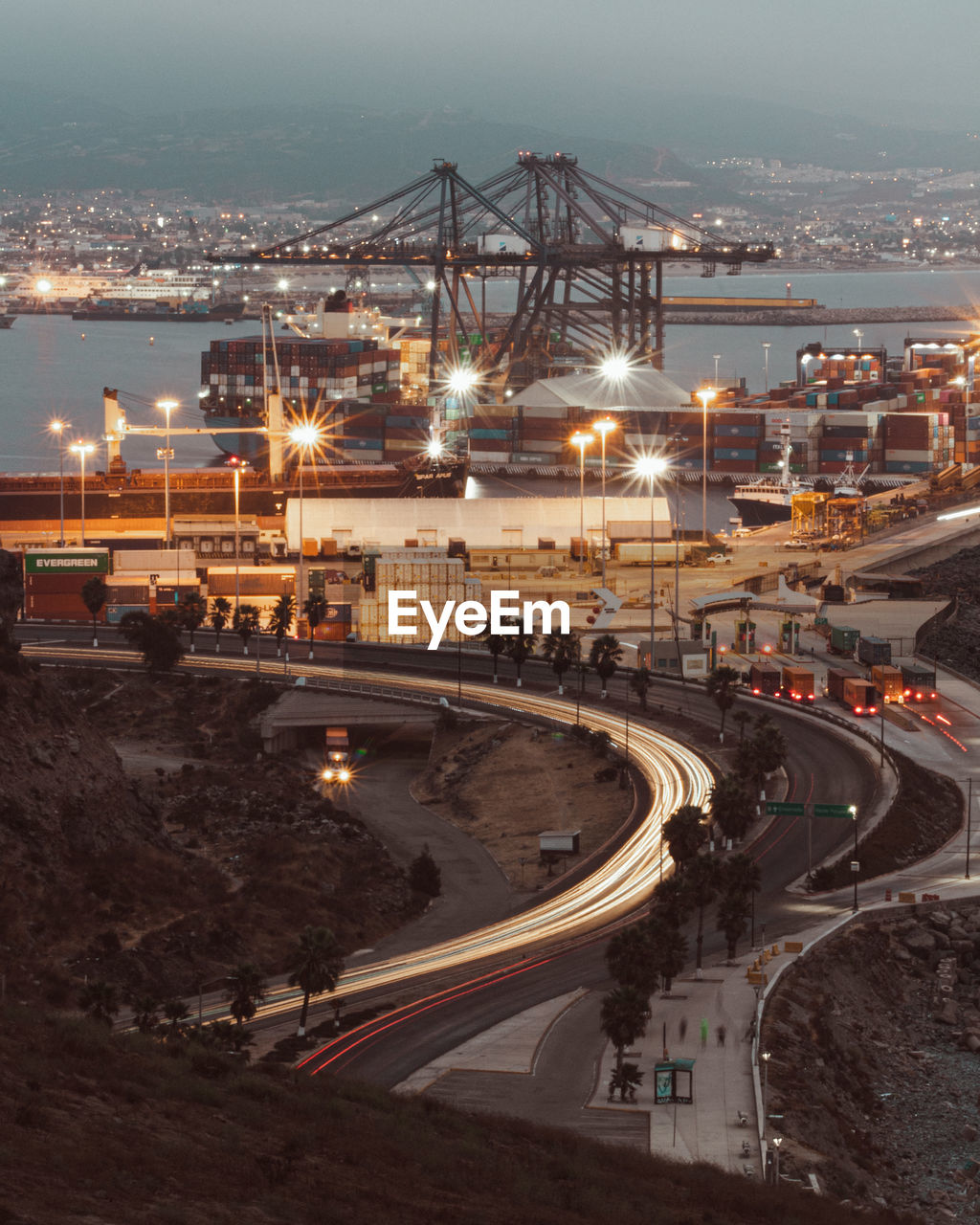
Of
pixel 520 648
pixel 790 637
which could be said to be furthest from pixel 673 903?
pixel 790 637

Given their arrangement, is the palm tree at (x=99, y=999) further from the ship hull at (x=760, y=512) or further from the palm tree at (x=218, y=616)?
the ship hull at (x=760, y=512)

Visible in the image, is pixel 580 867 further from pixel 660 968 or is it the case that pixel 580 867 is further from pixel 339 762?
pixel 339 762

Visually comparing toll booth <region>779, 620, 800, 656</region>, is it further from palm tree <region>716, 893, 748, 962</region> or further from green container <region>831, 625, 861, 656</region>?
palm tree <region>716, 893, 748, 962</region>

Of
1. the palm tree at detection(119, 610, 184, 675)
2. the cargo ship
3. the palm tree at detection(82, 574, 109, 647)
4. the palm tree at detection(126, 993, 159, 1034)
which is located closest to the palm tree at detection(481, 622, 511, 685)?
the palm tree at detection(119, 610, 184, 675)

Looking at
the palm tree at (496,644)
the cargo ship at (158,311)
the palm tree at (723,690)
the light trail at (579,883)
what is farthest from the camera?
the cargo ship at (158,311)

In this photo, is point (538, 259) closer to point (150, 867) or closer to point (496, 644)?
point (496, 644)

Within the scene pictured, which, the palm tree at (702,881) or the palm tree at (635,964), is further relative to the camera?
the palm tree at (702,881)

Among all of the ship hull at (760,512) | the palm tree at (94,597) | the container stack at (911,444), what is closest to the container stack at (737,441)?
the container stack at (911,444)

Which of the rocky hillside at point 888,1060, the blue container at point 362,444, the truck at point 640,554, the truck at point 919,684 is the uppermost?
the blue container at point 362,444
